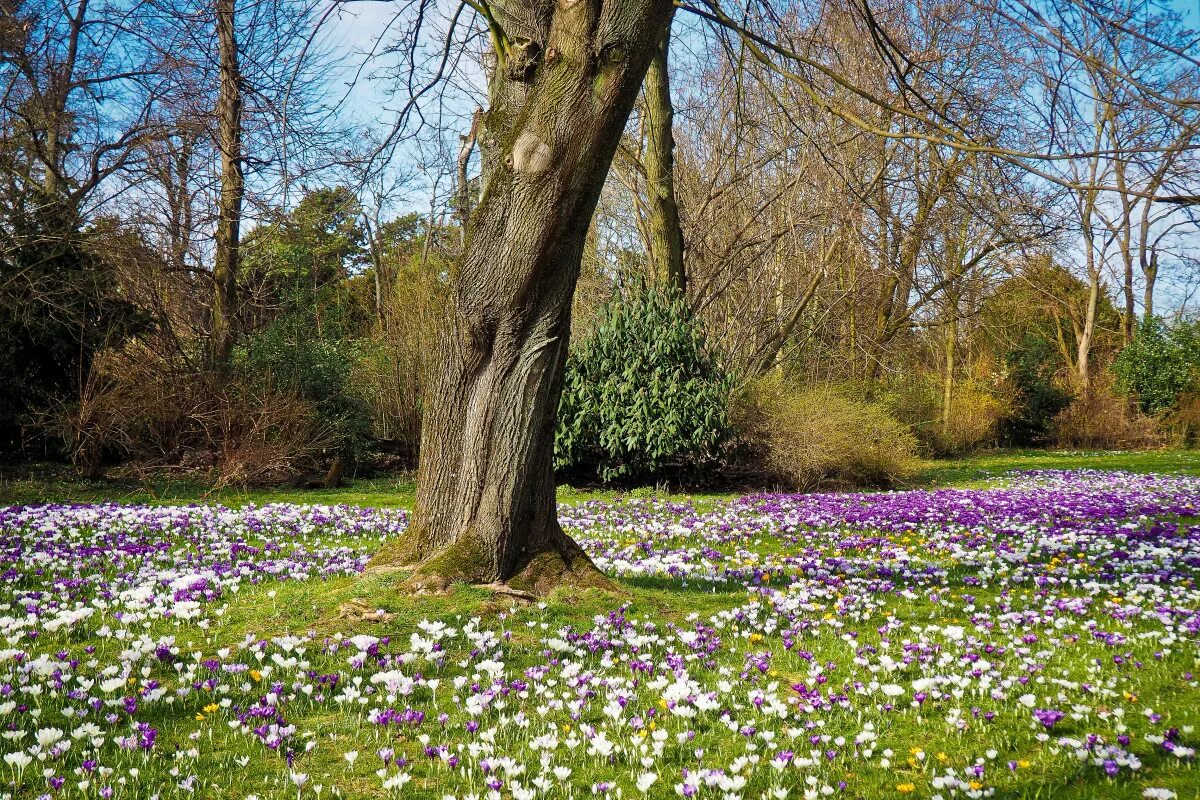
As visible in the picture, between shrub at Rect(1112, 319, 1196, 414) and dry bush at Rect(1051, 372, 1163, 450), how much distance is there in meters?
1.57

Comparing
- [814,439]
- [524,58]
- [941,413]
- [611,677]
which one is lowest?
[611,677]

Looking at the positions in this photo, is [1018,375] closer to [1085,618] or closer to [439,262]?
[439,262]

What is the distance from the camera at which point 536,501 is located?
18.4 ft

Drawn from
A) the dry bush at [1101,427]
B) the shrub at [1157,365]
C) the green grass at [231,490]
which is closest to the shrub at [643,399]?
the green grass at [231,490]

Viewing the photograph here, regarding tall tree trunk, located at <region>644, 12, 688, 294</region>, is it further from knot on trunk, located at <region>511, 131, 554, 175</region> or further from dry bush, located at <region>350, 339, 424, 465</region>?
knot on trunk, located at <region>511, 131, 554, 175</region>

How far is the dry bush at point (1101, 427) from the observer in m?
27.4

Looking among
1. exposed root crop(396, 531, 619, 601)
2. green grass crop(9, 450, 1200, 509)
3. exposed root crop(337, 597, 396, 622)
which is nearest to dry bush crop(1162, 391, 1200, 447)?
green grass crop(9, 450, 1200, 509)

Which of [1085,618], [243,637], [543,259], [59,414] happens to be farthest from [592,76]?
[59,414]

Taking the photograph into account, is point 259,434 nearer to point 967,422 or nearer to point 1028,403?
point 967,422

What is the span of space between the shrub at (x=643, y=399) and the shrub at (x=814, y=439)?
1.08 metres

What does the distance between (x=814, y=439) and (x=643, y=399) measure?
10.1 feet

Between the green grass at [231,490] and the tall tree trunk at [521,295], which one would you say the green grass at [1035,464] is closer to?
the green grass at [231,490]

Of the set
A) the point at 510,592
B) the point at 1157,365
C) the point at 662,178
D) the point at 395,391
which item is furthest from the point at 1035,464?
the point at 510,592

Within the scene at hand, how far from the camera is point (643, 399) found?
13.7 meters
